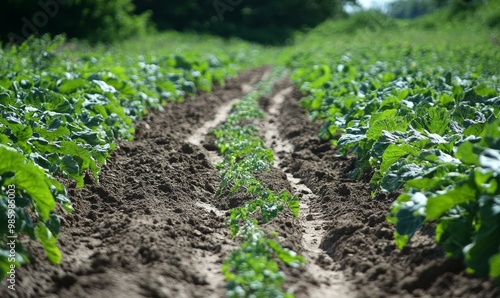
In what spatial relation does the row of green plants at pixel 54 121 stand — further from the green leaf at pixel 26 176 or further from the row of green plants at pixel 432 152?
the row of green plants at pixel 432 152

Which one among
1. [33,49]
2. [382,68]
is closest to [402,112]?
[382,68]

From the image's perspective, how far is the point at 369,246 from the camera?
4.92 meters

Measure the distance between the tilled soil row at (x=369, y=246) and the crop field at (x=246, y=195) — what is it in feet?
0.05

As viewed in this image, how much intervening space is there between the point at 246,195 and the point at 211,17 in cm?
3571

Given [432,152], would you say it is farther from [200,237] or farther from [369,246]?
[200,237]

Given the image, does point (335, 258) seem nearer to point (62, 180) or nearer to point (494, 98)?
point (62, 180)

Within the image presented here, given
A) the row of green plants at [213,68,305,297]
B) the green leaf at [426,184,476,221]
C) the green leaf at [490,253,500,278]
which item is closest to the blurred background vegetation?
the row of green plants at [213,68,305,297]

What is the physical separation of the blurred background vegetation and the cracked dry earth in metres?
14.1

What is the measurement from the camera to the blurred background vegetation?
79.4 ft

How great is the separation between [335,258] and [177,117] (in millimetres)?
5845

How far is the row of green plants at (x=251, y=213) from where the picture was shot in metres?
3.95

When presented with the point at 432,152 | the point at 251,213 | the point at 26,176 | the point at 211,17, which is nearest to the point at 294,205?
the point at 251,213

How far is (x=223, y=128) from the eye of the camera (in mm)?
9477

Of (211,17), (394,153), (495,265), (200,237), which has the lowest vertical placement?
(200,237)
